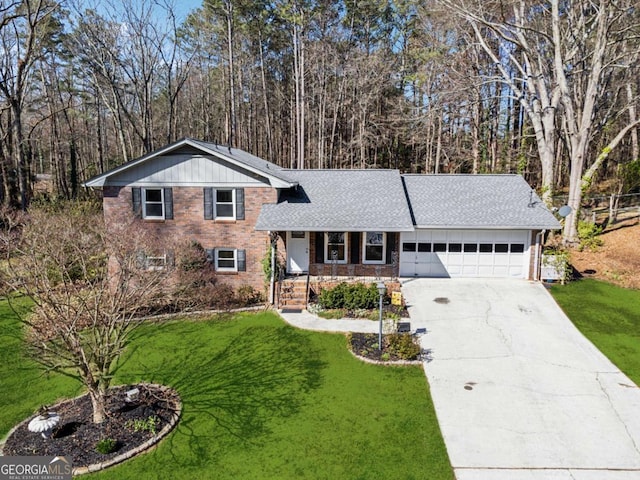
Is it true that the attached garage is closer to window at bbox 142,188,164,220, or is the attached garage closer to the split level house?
the split level house

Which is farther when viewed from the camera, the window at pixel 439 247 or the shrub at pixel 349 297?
the window at pixel 439 247

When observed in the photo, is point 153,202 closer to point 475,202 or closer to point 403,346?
point 403,346

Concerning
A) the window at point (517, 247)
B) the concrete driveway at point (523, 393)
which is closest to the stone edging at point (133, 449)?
the concrete driveway at point (523, 393)

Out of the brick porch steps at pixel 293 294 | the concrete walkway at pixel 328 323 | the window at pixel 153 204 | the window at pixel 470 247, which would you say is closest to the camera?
the concrete walkway at pixel 328 323

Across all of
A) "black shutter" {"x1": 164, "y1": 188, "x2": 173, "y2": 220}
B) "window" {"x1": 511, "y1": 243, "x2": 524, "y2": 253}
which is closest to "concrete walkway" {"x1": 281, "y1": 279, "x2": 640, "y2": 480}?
"window" {"x1": 511, "y1": 243, "x2": 524, "y2": 253}

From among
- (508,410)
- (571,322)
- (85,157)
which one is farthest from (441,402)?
(85,157)

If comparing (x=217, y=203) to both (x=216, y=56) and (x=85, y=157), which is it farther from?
(x=85, y=157)

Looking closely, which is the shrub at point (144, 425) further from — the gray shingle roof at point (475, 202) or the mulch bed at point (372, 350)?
the gray shingle roof at point (475, 202)
